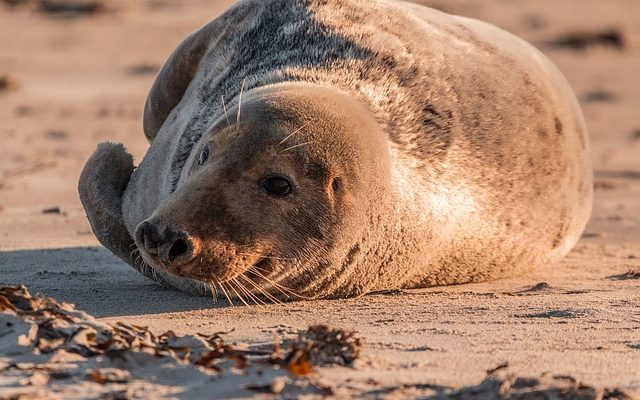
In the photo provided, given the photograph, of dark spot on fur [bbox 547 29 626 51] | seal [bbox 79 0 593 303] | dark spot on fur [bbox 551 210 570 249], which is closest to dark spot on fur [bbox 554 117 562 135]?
seal [bbox 79 0 593 303]

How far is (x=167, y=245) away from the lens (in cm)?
A: 480

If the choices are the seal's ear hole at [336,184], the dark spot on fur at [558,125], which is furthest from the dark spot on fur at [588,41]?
the seal's ear hole at [336,184]

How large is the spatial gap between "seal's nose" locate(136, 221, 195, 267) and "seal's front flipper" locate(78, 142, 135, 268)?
123 cm

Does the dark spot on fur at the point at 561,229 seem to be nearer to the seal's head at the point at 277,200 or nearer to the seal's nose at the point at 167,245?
the seal's head at the point at 277,200

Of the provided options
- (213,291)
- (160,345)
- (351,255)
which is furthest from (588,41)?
(160,345)

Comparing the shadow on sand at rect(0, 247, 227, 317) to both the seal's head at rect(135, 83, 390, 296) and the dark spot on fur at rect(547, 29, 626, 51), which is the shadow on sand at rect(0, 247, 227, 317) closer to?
the seal's head at rect(135, 83, 390, 296)

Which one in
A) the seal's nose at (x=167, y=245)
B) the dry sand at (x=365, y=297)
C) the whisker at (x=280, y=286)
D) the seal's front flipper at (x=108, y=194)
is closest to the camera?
the dry sand at (x=365, y=297)

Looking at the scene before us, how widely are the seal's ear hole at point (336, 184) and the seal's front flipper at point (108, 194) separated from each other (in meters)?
1.34

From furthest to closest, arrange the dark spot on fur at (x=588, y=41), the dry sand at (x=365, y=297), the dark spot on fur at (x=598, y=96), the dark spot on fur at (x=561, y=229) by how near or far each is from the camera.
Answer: the dark spot on fur at (x=588, y=41) → the dark spot on fur at (x=598, y=96) → the dark spot on fur at (x=561, y=229) → the dry sand at (x=365, y=297)

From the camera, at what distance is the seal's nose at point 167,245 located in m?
4.81

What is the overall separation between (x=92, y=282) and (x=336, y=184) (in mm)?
1414

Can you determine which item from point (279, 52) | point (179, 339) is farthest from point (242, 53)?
point (179, 339)

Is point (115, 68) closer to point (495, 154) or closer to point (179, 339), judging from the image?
point (495, 154)

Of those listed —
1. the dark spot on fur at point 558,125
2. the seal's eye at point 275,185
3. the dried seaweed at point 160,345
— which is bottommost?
the dried seaweed at point 160,345
